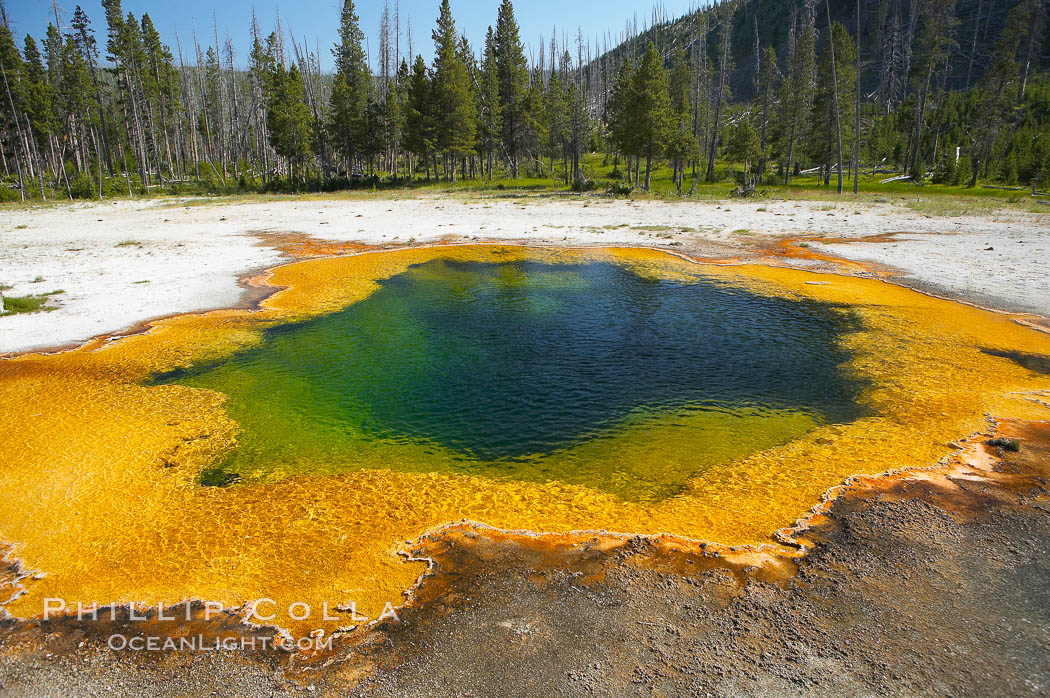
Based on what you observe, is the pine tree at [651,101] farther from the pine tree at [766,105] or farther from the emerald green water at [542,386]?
the emerald green water at [542,386]

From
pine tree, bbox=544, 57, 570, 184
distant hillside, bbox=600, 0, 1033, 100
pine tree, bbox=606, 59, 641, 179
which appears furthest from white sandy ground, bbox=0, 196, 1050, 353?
distant hillside, bbox=600, 0, 1033, 100

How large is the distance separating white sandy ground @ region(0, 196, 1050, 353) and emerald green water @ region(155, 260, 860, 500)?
17.3 ft

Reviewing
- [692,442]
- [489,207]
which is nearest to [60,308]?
[692,442]

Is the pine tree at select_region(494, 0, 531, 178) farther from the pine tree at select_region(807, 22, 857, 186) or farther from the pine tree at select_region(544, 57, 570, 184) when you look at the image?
the pine tree at select_region(807, 22, 857, 186)

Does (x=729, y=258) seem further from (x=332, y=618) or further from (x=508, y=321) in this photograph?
(x=332, y=618)

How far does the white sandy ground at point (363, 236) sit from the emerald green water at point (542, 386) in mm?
5263

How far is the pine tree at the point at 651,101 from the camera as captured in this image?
142 feet

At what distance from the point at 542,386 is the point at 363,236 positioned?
69.0ft

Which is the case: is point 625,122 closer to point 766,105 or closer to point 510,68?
point 510,68

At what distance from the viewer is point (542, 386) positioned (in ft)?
37.8

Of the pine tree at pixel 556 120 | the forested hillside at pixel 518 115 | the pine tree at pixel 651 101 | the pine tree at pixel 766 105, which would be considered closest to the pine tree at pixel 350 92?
the forested hillside at pixel 518 115

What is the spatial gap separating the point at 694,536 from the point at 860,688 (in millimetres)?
2340

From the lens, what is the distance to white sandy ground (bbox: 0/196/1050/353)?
54.6 feet

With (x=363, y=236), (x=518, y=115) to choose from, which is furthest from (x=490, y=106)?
(x=363, y=236)
